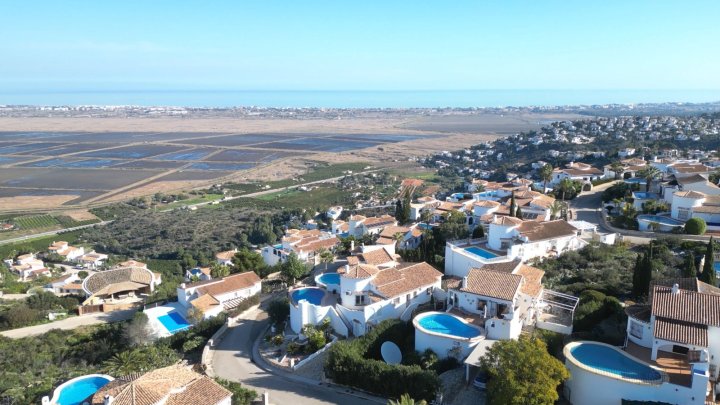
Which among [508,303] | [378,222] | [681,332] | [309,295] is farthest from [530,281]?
[378,222]

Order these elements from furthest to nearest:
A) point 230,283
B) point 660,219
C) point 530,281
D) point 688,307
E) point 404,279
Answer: point 660,219
point 230,283
point 404,279
point 530,281
point 688,307

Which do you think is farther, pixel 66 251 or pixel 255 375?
pixel 66 251

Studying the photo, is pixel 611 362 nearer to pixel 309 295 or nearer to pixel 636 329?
pixel 636 329

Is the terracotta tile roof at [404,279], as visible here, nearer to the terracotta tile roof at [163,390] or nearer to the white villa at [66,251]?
the terracotta tile roof at [163,390]

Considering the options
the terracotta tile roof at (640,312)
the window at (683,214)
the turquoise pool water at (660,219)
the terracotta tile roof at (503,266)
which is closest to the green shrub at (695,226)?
the turquoise pool water at (660,219)

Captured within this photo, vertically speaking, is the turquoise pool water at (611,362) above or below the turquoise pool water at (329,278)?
above
